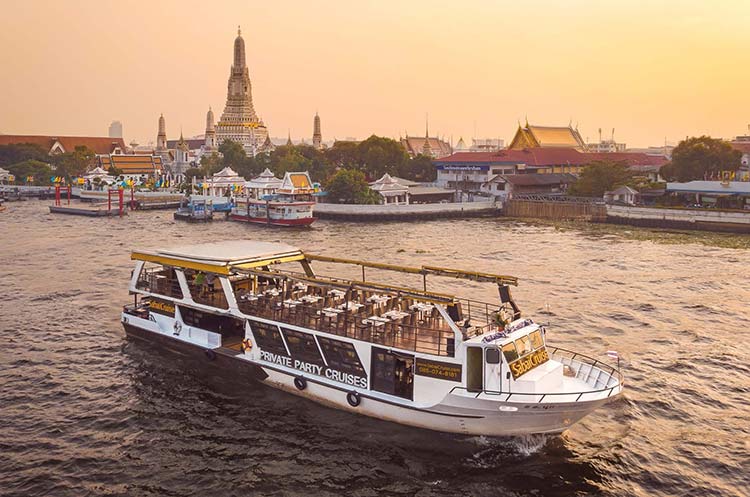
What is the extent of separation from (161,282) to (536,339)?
12.5 metres

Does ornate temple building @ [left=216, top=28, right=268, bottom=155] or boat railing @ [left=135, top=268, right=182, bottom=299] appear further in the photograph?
ornate temple building @ [left=216, top=28, right=268, bottom=155]

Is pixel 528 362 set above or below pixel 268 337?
above

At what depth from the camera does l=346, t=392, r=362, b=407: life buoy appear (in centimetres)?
1606

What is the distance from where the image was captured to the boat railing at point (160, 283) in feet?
68.0

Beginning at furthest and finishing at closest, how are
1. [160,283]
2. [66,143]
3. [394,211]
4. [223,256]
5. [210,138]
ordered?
[210,138] < [66,143] < [394,211] < [160,283] < [223,256]

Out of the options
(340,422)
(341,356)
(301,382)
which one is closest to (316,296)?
(301,382)

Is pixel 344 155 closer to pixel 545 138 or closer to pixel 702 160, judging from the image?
pixel 545 138

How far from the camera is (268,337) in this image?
17.9 m

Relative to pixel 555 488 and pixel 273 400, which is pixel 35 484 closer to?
pixel 273 400

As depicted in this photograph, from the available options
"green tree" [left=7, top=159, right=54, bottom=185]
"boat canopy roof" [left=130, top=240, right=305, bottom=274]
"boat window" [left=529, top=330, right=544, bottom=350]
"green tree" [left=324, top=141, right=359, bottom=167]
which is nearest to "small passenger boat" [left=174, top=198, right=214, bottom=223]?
"green tree" [left=324, top=141, right=359, bottom=167]

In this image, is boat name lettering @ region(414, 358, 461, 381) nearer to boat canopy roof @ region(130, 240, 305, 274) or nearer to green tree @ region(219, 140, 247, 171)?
boat canopy roof @ region(130, 240, 305, 274)

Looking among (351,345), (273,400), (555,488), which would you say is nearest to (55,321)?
(273,400)

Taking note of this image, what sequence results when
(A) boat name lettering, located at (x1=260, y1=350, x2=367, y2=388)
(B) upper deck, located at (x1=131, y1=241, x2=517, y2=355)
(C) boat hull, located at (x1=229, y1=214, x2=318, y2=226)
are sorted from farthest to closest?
(C) boat hull, located at (x1=229, y1=214, x2=318, y2=226) < (A) boat name lettering, located at (x1=260, y1=350, x2=367, y2=388) < (B) upper deck, located at (x1=131, y1=241, x2=517, y2=355)

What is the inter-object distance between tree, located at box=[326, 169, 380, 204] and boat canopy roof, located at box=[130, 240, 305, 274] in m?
48.7
